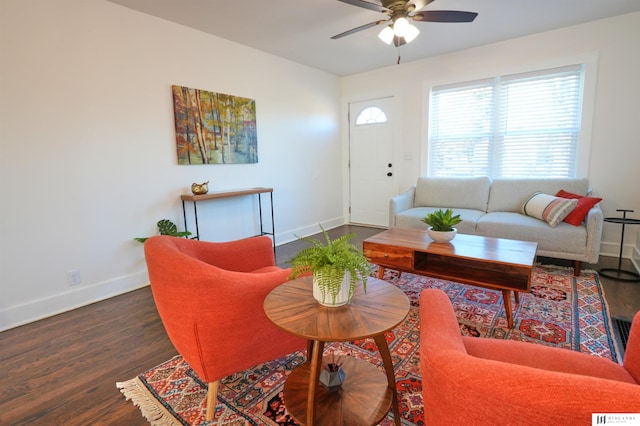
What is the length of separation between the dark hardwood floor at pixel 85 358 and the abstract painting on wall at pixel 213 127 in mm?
1588

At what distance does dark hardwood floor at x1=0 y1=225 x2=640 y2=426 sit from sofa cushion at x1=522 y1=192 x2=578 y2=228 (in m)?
0.70

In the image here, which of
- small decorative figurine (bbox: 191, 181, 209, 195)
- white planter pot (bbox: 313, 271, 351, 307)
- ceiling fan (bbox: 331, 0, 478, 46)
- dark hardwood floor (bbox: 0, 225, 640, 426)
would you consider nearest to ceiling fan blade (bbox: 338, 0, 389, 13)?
ceiling fan (bbox: 331, 0, 478, 46)

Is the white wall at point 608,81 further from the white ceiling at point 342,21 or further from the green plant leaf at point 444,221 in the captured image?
the green plant leaf at point 444,221

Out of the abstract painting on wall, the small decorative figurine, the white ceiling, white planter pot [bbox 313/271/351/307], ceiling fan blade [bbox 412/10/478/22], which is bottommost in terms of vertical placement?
white planter pot [bbox 313/271/351/307]

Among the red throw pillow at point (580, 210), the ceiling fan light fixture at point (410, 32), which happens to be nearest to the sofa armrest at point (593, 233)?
the red throw pillow at point (580, 210)

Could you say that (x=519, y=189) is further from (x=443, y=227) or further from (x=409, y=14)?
(x=409, y=14)

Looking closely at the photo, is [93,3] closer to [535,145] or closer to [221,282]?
[221,282]

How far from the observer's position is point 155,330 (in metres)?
2.35

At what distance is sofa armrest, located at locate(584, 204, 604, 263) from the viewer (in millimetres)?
2969

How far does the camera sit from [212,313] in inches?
54.6

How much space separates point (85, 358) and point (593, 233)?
13.8 feet

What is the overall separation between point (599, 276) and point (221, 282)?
356 centimetres

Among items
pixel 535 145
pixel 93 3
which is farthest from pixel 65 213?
pixel 535 145

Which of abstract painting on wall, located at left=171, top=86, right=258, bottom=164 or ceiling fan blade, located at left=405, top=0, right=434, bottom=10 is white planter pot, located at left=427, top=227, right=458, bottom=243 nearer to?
ceiling fan blade, located at left=405, top=0, right=434, bottom=10
